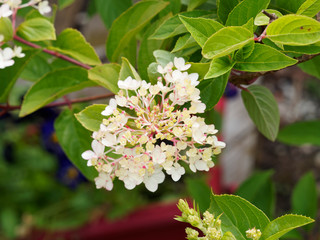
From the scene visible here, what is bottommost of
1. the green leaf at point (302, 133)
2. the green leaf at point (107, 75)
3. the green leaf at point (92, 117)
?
the green leaf at point (302, 133)

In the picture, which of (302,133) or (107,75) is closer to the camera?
(107,75)

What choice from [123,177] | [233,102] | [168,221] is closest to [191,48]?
[123,177]

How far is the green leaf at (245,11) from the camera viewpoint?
38cm

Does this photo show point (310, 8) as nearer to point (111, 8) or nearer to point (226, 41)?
point (226, 41)

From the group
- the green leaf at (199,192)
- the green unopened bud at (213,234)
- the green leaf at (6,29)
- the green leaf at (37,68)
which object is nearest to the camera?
the green unopened bud at (213,234)

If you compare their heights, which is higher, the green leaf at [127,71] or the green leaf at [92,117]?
the green leaf at [127,71]

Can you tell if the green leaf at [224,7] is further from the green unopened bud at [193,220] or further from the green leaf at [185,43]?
the green unopened bud at [193,220]

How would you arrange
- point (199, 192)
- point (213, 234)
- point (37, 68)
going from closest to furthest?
point (213, 234) → point (37, 68) → point (199, 192)

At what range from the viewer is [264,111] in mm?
505

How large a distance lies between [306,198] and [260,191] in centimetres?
10

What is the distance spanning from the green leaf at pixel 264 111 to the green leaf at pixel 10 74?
269mm

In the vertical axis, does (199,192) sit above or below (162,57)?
below

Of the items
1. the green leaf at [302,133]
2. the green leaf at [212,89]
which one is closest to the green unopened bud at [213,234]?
the green leaf at [212,89]

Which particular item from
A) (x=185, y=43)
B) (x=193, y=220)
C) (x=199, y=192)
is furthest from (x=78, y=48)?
(x=199, y=192)
